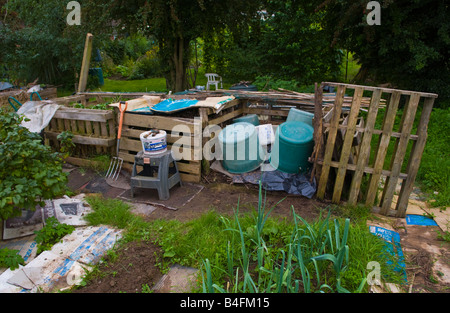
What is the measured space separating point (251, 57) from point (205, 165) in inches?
328

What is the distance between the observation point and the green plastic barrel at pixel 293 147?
4465mm

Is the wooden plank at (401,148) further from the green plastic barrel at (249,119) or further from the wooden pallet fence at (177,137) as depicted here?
the wooden pallet fence at (177,137)

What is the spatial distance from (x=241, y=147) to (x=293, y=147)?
0.79 metres

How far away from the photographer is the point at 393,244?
326cm

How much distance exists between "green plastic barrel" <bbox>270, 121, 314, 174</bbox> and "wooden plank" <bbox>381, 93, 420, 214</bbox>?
3.56 ft

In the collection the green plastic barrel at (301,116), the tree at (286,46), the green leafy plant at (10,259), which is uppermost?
the tree at (286,46)

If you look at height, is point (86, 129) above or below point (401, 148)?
below

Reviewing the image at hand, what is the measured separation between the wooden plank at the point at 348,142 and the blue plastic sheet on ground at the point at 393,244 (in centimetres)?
66

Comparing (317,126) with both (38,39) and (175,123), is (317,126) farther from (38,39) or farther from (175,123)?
(38,39)

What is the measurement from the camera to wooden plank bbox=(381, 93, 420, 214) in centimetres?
362

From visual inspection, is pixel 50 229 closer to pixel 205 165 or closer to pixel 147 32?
pixel 205 165

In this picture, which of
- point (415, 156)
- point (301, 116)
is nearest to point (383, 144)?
point (415, 156)

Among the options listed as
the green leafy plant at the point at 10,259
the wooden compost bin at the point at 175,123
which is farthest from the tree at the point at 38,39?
the green leafy plant at the point at 10,259

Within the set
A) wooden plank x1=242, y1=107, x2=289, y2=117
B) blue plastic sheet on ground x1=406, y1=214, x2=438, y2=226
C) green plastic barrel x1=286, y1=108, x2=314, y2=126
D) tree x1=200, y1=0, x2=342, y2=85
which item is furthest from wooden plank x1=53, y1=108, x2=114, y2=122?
tree x1=200, y1=0, x2=342, y2=85
